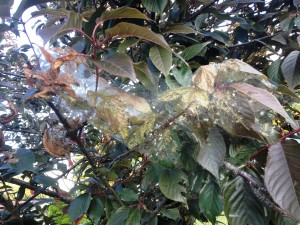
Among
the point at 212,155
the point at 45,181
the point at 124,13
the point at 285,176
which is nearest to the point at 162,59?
the point at 124,13

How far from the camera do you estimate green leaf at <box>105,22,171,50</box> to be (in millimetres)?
595

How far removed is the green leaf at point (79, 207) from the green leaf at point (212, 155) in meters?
0.57

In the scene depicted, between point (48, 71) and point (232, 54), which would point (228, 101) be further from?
point (232, 54)

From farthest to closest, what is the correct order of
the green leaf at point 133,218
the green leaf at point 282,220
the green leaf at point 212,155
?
the green leaf at point 133,218, the green leaf at point 282,220, the green leaf at point 212,155

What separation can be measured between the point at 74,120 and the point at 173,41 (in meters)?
0.58

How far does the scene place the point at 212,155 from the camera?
0.57 meters

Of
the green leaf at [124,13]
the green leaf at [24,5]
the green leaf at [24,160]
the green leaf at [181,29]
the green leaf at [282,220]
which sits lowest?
the green leaf at [282,220]

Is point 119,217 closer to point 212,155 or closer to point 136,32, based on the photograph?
point 212,155

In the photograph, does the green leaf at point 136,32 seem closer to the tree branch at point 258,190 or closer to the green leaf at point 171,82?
Answer: the green leaf at point 171,82

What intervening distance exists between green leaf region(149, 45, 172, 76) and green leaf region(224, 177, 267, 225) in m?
0.32

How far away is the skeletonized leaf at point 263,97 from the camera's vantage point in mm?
452

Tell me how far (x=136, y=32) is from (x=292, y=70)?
0.53 metres

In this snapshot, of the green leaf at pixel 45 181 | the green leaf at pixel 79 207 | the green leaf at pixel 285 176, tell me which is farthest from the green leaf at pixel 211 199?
the green leaf at pixel 45 181

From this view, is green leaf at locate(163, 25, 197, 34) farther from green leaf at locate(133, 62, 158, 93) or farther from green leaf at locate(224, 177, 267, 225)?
green leaf at locate(224, 177, 267, 225)
